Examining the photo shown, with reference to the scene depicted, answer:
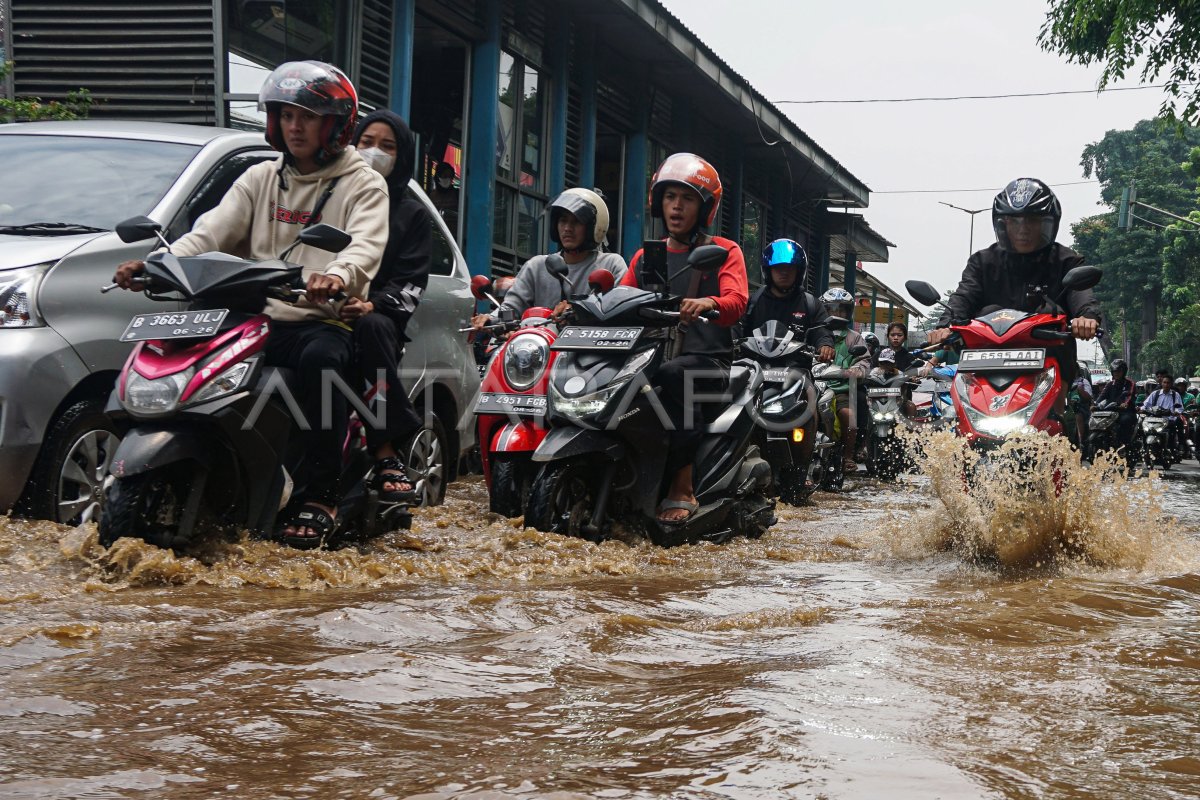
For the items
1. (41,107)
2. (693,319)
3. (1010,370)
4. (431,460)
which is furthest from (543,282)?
(41,107)

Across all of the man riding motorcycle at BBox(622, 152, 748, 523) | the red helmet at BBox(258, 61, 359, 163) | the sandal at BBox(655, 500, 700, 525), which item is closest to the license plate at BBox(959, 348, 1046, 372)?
the man riding motorcycle at BBox(622, 152, 748, 523)

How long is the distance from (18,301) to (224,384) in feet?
3.82

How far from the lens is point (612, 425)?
18.5 ft

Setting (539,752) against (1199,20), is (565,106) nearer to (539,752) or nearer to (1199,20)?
(1199,20)

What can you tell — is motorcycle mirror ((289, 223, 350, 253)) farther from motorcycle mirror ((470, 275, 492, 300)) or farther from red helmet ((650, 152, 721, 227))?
motorcycle mirror ((470, 275, 492, 300))

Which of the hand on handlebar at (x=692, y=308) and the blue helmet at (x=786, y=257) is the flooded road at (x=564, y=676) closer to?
the hand on handlebar at (x=692, y=308)

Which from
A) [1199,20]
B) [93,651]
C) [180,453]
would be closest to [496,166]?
[1199,20]

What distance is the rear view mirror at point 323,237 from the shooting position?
14.7ft

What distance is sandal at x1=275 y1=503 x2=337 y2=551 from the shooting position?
4867 mm

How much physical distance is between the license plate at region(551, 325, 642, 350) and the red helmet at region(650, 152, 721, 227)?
0.85 m

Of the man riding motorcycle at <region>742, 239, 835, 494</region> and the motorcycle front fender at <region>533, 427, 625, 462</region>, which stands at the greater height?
the man riding motorcycle at <region>742, 239, 835, 494</region>

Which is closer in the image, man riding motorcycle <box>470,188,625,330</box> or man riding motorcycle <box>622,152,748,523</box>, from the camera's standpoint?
man riding motorcycle <box>622,152,748,523</box>

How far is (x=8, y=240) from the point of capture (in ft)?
17.5

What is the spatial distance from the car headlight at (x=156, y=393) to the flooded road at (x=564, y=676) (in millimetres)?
464
